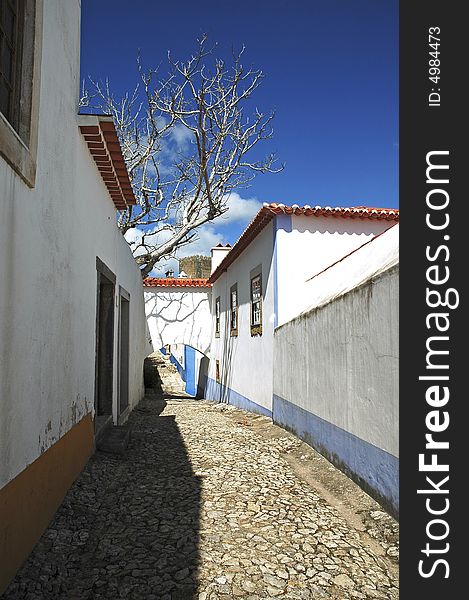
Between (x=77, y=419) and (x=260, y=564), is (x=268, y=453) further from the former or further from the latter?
(x=260, y=564)

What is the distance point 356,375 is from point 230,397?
9634 mm

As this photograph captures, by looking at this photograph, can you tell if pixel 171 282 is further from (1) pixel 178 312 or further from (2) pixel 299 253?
(2) pixel 299 253

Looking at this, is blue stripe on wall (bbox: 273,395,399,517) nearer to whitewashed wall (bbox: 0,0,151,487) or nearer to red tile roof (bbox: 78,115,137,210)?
whitewashed wall (bbox: 0,0,151,487)

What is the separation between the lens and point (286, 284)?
366 inches

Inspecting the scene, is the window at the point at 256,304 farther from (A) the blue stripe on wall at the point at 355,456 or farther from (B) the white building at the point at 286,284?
(A) the blue stripe on wall at the point at 355,456

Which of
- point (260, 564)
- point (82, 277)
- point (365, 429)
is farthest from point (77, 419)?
point (365, 429)

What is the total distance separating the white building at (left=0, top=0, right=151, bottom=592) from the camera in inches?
118

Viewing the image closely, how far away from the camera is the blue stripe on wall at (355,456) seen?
4.03m

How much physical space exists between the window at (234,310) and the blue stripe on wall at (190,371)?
305 inches

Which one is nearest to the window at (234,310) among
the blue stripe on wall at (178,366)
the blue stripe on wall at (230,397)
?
the blue stripe on wall at (230,397)

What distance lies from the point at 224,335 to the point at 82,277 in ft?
32.5

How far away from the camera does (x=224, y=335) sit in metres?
15.1

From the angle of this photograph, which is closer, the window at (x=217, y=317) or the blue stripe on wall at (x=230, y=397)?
the blue stripe on wall at (x=230, y=397)

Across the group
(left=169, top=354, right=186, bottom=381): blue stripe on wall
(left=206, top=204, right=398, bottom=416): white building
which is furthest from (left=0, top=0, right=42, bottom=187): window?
(left=169, top=354, right=186, bottom=381): blue stripe on wall
